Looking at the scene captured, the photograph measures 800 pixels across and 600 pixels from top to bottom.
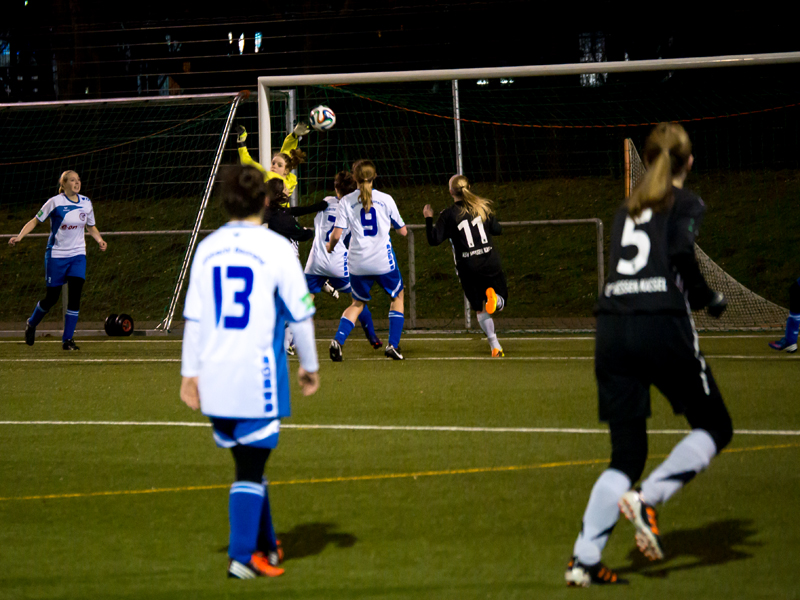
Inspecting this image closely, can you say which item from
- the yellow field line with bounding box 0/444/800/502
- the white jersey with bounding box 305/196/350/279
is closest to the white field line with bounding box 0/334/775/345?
the white jersey with bounding box 305/196/350/279

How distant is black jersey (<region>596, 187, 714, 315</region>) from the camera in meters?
3.78

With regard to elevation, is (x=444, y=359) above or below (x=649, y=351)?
below

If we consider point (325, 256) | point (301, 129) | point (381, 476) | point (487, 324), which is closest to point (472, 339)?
point (487, 324)

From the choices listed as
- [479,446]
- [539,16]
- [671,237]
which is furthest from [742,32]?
[671,237]

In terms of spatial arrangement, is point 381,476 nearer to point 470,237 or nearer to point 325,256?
point 470,237

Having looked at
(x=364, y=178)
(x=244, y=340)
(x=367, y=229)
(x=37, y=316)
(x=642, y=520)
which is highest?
(x=364, y=178)

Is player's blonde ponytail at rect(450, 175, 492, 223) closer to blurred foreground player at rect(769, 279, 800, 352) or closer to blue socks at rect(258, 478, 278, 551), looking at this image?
blurred foreground player at rect(769, 279, 800, 352)

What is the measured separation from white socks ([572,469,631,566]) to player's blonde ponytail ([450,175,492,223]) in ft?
24.1

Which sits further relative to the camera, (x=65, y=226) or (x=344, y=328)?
(x=65, y=226)

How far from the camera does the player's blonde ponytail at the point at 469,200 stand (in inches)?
432

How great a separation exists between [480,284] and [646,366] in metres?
7.37

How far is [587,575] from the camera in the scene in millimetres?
3801

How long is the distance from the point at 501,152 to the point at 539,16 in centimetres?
386

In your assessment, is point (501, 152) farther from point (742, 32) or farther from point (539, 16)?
point (742, 32)
